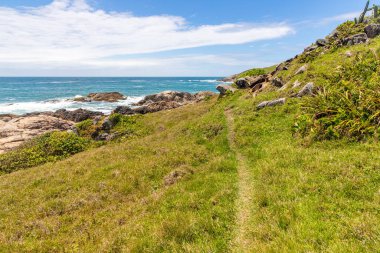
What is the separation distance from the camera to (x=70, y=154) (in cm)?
3045

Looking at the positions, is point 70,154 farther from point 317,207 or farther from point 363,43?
point 363,43

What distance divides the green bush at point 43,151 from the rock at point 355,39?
116 ft

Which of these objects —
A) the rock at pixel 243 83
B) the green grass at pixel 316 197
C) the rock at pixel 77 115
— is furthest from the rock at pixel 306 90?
the rock at pixel 77 115

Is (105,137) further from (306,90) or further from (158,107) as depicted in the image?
(158,107)

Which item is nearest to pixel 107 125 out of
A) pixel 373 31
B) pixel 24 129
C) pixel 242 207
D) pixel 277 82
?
pixel 24 129

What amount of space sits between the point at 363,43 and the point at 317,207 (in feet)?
98.0

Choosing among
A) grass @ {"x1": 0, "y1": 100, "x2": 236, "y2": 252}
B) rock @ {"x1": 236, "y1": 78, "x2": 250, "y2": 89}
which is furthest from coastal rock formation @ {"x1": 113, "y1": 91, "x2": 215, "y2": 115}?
grass @ {"x1": 0, "y1": 100, "x2": 236, "y2": 252}

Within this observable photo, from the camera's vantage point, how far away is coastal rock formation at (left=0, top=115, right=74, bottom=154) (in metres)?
38.5

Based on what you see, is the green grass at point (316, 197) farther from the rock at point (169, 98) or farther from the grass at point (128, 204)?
the rock at point (169, 98)

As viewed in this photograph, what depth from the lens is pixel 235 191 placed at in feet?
38.6

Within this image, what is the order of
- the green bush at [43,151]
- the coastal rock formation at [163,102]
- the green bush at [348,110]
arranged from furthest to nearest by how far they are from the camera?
1. the coastal rock formation at [163,102]
2. the green bush at [43,151]
3. the green bush at [348,110]

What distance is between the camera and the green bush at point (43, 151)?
2734cm

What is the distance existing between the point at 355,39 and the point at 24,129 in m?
52.1

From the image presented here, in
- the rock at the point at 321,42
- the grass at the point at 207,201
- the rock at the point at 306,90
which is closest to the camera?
the grass at the point at 207,201
